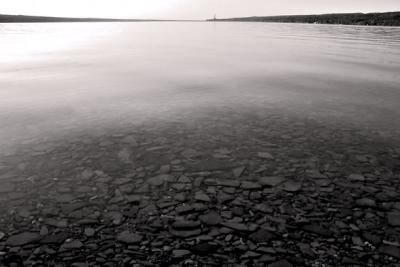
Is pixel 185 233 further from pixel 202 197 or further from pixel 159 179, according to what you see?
pixel 159 179

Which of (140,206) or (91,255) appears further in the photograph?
(140,206)

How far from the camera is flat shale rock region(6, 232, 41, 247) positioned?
5.61 meters

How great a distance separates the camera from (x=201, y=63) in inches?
1115

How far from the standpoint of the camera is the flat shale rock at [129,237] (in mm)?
5688

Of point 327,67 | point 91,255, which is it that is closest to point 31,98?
point 91,255

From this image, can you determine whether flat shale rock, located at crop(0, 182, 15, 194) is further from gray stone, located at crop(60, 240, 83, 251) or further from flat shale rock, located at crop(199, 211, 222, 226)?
flat shale rock, located at crop(199, 211, 222, 226)

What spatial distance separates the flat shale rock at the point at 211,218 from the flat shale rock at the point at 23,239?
9.20ft

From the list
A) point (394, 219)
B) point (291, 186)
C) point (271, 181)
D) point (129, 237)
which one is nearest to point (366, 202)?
point (394, 219)

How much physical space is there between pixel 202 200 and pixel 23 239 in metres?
3.26

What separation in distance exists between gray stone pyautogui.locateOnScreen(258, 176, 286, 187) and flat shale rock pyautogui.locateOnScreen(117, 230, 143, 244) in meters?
3.19

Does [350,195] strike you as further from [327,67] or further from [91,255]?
[327,67]

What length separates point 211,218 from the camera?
6383 millimetres

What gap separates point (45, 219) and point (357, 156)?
7724mm

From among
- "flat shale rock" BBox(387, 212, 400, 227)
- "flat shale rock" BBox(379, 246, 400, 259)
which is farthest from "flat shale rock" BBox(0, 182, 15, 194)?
"flat shale rock" BBox(387, 212, 400, 227)
